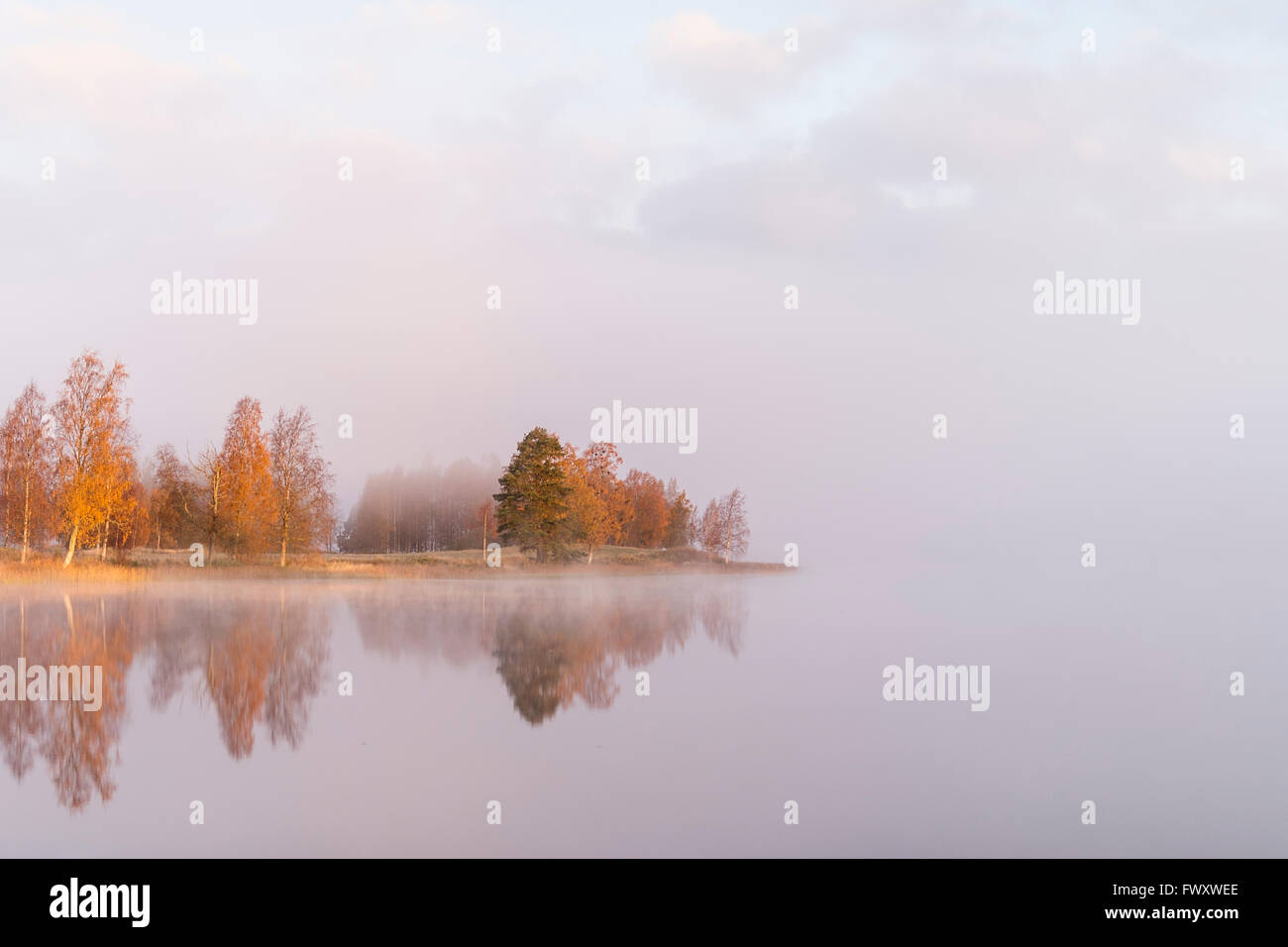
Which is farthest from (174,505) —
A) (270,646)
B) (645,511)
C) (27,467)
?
(270,646)

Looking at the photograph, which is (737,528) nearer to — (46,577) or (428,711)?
(46,577)

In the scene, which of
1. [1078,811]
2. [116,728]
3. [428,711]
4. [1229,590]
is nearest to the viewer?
[1078,811]

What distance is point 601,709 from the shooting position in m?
19.6

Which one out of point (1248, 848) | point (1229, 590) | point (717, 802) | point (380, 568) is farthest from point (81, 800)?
point (1229, 590)

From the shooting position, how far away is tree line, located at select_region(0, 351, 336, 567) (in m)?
62.8

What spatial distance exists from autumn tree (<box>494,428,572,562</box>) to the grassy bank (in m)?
3.09

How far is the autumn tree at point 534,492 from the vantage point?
7975 cm

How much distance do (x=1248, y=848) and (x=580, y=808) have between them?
31.7 feet

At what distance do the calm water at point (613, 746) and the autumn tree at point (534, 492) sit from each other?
46.6 metres

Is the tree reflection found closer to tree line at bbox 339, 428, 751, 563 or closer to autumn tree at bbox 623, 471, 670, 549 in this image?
tree line at bbox 339, 428, 751, 563

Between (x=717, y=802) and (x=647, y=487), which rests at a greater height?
(x=647, y=487)

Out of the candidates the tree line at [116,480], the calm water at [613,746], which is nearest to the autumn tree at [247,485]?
the tree line at [116,480]

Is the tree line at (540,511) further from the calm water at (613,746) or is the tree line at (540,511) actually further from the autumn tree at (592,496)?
the calm water at (613,746)

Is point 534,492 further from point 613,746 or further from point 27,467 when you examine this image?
point 613,746
